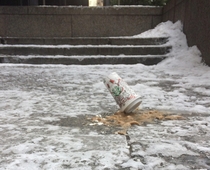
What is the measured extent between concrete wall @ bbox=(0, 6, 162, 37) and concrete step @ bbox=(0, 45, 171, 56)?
1660 mm

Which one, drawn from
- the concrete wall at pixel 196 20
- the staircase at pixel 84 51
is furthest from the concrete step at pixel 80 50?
the concrete wall at pixel 196 20

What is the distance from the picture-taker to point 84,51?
5719 millimetres

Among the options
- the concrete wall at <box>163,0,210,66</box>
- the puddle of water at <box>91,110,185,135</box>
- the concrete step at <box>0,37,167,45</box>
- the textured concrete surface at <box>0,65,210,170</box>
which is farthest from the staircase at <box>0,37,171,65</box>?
the puddle of water at <box>91,110,185,135</box>

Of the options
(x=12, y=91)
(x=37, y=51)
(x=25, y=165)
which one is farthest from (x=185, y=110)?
(x=37, y=51)

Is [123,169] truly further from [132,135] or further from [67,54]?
[67,54]

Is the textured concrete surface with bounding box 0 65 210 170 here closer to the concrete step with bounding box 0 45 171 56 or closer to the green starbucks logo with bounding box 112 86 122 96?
the green starbucks logo with bounding box 112 86 122 96

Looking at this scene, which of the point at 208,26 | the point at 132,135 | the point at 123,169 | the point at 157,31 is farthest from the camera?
the point at 157,31

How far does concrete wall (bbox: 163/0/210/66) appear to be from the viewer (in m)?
4.03

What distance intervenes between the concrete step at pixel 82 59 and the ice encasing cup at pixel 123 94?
352 cm

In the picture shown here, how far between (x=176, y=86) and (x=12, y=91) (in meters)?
2.29

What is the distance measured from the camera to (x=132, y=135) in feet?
5.11

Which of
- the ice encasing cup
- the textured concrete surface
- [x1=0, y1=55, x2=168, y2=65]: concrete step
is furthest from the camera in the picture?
[x1=0, y1=55, x2=168, y2=65]: concrete step

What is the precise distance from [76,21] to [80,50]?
1.93 m

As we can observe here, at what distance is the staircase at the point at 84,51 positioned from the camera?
548 cm
